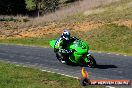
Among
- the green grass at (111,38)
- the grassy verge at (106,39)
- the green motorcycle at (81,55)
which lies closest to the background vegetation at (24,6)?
the grassy verge at (106,39)

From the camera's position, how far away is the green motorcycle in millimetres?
18953

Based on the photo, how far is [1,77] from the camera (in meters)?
14.0

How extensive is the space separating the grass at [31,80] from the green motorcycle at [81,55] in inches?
152

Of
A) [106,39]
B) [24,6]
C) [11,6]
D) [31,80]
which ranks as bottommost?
[24,6]

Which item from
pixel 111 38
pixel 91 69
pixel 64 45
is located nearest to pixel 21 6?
pixel 111 38

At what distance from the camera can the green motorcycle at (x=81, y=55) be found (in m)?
19.0

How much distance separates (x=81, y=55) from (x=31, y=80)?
582 cm

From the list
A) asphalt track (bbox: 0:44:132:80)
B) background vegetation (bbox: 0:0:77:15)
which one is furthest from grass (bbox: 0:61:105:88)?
background vegetation (bbox: 0:0:77:15)

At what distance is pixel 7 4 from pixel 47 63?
5136cm

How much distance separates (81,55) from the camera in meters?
19.1

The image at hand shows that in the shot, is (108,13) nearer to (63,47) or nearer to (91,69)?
(63,47)

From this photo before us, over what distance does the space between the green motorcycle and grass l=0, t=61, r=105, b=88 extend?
3866 millimetres

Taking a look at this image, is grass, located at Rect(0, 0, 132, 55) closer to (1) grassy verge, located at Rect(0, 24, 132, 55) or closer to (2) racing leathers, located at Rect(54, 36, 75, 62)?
(1) grassy verge, located at Rect(0, 24, 132, 55)

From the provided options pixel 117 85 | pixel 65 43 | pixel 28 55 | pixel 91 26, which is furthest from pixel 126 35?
pixel 117 85
